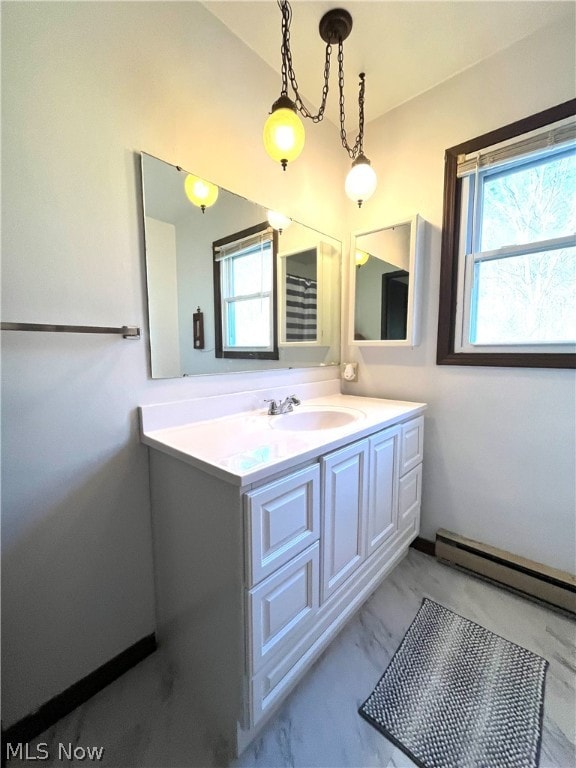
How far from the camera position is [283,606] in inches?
35.6

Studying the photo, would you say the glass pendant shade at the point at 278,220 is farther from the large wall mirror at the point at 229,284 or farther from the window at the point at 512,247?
the window at the point at 512,247

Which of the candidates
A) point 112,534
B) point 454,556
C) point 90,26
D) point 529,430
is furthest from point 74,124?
point 454,556

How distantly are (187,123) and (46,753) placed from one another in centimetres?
213

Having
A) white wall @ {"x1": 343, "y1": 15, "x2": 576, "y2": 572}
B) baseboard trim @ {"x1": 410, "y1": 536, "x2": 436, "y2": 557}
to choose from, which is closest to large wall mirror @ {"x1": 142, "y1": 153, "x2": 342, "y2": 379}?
white wall @ {"x1": 343, "y1": 15, "x2": 576, "y2": 572}

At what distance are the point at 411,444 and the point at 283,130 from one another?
145cm

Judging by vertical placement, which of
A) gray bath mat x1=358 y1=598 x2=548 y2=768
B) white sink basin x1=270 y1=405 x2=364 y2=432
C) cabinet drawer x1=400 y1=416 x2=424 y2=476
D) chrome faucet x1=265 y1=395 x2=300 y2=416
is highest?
chrome faucet x1=265 y1=395 x2=300 y2=416

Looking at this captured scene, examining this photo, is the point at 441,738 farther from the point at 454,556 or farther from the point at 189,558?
the point at 189,558

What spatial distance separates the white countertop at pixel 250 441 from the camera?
82 centimetres

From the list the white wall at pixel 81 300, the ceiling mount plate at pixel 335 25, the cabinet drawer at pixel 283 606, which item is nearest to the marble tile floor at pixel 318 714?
the white wall at pixel 81 300

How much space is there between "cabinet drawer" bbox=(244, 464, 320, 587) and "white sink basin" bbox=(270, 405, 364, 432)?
18.8 inches

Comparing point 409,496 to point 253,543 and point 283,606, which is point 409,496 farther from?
point 253,543

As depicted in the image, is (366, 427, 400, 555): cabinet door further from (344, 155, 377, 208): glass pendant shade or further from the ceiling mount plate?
the ceiling mount plate

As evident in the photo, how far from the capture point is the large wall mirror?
1.12 m

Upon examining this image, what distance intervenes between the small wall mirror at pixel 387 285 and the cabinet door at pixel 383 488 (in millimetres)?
617
